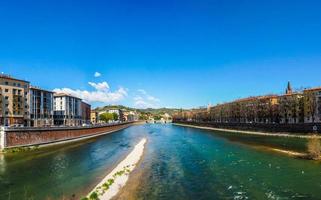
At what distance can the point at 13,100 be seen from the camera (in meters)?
106

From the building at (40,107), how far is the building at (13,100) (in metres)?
16.9

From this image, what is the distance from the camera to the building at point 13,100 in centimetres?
10256

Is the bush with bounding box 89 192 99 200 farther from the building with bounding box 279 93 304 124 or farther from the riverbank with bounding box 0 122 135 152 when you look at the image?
the building with bounding box 279 93 304 124

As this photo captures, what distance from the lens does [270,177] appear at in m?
33.2

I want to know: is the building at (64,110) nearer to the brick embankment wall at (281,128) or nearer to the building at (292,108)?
the brick embankment wall at (281,128)

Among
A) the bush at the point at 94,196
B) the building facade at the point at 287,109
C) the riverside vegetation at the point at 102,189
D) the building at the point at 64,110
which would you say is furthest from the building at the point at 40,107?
the bush at the point at 94,196

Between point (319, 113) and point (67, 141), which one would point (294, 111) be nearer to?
point (319, 113)

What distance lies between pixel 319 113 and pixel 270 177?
96028mm

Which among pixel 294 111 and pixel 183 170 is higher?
pixel 294 111

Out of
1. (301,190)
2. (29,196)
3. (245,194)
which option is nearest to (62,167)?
(29,196)

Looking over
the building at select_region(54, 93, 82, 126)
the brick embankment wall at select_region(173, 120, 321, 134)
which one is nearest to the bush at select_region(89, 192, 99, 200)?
the brick embankment wall at select_region(173, 120, 321, 134)

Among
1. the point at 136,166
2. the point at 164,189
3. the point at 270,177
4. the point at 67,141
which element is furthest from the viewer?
the point at 67,141

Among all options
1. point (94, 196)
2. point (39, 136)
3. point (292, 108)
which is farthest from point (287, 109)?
point (94, 196)

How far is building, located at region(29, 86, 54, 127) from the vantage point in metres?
132
